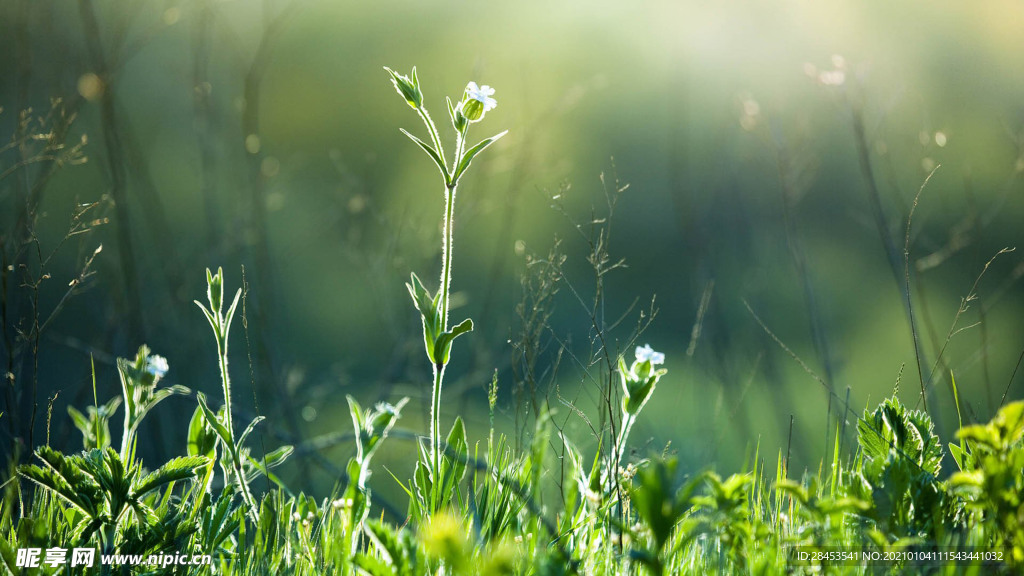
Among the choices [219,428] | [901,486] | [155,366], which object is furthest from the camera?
[155,366]

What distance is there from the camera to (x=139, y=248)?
3424 millimetres

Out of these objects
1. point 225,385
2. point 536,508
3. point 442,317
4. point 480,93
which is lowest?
point 536,508

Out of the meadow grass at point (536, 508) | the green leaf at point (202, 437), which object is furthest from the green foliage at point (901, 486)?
the green leaf at point (202, 437)

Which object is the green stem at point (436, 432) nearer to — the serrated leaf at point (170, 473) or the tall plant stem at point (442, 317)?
the tall plant stem at point (442, 317)

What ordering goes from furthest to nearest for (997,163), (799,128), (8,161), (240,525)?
1. (997,163)
2. (8,161)
3. (799,128)
4. (240,525)

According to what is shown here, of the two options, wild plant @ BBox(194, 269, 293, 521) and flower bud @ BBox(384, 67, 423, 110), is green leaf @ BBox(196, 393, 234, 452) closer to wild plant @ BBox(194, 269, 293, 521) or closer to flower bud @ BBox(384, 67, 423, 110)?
wild plant @ BBox(194, 269, 293, 521)

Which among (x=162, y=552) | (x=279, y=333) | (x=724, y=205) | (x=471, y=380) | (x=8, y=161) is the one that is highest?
(x=724, y=205)

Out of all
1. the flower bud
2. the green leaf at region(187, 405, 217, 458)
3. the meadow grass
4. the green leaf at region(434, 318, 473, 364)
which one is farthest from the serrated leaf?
the flower bud

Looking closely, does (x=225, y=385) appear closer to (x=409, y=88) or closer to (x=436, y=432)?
(x=436, y=432)

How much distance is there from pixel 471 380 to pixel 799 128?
1.51m

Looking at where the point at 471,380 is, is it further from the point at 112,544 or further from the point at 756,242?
the point at 756,242

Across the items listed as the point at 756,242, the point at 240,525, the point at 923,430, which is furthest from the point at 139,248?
the point at 923,430

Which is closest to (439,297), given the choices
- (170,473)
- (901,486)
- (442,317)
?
(442,317)

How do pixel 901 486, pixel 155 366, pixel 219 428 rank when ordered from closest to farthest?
pixel 901 486 < pixel 219 428 < pixel 155 366
